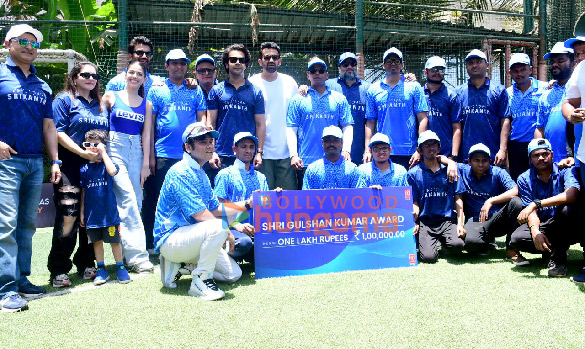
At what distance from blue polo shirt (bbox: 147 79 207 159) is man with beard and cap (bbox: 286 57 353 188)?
1010mm

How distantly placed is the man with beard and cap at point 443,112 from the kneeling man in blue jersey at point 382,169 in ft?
2.33

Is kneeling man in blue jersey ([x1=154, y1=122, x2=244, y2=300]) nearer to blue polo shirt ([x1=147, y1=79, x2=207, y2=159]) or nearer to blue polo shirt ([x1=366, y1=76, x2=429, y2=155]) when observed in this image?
blue polo shirt ([x1=147, y1=79, x2=207, y2=159])

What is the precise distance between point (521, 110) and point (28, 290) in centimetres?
539

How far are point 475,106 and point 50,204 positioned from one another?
22.1ft

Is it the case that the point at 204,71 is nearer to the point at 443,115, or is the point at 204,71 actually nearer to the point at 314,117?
the point at 314,117

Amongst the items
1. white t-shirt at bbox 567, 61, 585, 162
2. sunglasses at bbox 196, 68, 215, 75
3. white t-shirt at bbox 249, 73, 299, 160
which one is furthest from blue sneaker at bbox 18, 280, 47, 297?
white t-shirt at bbox 567, 61, 585, 162

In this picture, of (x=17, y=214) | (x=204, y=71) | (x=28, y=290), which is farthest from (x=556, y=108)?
(x=28, y=290)

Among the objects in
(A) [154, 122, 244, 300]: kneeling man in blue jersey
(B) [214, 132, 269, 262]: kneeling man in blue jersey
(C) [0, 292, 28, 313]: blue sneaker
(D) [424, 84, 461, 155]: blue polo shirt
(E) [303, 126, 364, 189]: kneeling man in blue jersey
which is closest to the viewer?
(C) [0, 292, 28, 313]: blue sneaker

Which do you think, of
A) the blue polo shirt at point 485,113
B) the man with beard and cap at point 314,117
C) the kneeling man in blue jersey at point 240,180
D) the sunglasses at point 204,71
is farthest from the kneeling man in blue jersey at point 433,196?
the sunglasses at point 204,71

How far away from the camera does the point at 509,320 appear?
3504 millimetres

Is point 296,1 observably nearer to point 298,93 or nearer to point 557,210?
point 298,93

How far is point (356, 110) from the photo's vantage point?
6.31m

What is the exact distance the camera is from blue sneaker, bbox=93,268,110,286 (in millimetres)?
4797

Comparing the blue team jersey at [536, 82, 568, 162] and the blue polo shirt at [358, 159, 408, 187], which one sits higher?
the blue team jersey at [536, 82, 568, 162]
